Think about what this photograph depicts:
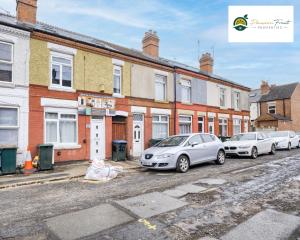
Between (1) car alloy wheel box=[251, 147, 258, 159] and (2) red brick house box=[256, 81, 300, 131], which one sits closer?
(1) car alloy wheel box=[251, 147, 258, 159]

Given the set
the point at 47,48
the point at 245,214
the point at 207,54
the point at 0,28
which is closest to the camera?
the point at 245,214

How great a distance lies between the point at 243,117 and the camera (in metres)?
26.2

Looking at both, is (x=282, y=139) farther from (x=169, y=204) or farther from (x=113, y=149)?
(x=169, y=204)

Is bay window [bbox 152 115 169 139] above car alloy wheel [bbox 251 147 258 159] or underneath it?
above

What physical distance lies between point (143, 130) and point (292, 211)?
36.9ft

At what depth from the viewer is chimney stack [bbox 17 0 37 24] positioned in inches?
509

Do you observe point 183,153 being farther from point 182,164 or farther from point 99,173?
point 99,173

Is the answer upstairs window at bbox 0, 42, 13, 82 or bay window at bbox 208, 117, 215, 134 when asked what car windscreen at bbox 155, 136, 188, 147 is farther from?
bay window at bbox 208, 117, 215, 134

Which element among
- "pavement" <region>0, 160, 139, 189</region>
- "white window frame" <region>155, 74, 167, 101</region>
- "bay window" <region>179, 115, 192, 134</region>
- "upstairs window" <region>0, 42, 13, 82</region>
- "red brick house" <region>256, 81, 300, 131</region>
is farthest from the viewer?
"red brick house" <region>256, 81, 300, 131</region>

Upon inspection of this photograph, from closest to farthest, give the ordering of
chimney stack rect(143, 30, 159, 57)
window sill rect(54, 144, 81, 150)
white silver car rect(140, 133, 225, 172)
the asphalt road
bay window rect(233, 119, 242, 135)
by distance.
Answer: the asphalt road
white silver car rect(140, 133, 225, 172)
window sill rect(54, 144, 81, 150)
chimney stack rect(143, 30, 159, 57)
bay window rect(233, 119, 242, 135)

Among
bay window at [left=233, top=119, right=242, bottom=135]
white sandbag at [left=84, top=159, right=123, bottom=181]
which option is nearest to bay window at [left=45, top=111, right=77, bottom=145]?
white sandbag at [left=84, top=159, right=123, bottom=181]

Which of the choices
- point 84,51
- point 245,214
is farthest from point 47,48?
point 245,214

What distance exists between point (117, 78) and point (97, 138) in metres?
3.84

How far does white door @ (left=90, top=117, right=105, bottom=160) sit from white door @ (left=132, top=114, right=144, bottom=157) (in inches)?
91.9
